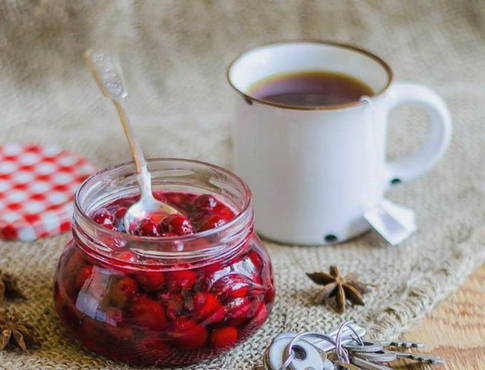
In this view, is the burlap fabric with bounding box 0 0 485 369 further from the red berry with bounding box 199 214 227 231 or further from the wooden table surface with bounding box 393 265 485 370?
the red berry with bounding box 199 214 227 231

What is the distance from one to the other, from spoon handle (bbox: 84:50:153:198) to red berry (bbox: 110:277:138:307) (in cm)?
12

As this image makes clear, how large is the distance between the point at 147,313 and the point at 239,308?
8cm

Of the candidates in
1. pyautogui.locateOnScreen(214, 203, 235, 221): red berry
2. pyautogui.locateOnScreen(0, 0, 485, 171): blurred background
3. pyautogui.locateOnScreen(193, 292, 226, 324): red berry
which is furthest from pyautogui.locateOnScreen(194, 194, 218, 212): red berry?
pyautogui.locateOnScreen(0, 0, 485, 171): blurred background

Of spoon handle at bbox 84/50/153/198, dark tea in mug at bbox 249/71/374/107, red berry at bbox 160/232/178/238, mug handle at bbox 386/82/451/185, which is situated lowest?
mug handle at bbox 386/82/451/185

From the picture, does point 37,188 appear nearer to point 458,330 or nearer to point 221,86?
point 221,86

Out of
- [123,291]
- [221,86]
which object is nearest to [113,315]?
[123,291]

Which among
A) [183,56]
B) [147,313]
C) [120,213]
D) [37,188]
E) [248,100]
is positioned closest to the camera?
[147,313]

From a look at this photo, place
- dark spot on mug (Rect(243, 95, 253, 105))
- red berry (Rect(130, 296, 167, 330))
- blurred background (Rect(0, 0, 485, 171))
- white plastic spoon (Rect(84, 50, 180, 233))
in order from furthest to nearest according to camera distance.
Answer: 1. blurred background (Rect(0, 0, 485, 171))
2. dark spot on mug (Rect(243, 95, 253, 105))
3. white plastic spoon (Rect(84, 50, 180, 233))
4. red berry (Rect(130, 296, 167, 330))

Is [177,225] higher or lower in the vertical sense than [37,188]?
higher

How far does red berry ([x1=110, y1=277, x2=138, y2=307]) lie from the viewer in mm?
731

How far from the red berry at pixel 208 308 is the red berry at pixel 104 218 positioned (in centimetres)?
11

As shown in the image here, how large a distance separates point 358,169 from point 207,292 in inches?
→ 11.6

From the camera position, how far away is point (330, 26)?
1434 mm

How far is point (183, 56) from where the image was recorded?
140cm
